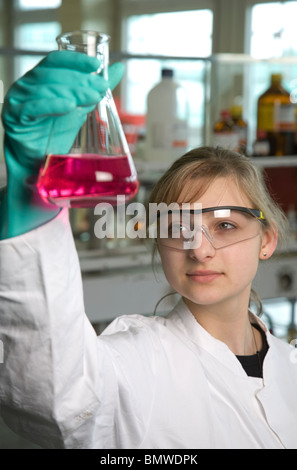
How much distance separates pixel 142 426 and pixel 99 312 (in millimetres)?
1412

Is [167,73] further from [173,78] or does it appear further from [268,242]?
[268,242]

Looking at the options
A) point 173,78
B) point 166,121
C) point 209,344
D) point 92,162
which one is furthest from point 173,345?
point 173,78

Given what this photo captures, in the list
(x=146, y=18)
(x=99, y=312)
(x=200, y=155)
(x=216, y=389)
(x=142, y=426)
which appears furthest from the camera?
(x=146, y=18)

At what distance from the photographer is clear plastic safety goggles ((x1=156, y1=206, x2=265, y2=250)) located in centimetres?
123

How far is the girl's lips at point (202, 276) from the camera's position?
3.94 feet

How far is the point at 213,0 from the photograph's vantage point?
6.08 m

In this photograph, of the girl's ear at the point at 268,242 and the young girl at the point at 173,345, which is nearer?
the young girl at the point at 173,345

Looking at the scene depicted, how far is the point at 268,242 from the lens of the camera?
54.7 inches

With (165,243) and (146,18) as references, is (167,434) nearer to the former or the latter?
(165,243)

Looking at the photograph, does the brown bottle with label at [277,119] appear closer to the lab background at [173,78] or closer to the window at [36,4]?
the lab background at [173,78]

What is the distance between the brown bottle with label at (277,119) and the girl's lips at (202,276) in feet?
6.35

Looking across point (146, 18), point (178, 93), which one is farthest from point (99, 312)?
point (146, 18)

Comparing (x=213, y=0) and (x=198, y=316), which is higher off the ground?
(x=213, y=0)

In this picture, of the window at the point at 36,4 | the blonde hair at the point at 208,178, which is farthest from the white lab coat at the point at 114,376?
the window at the point at 36,4
